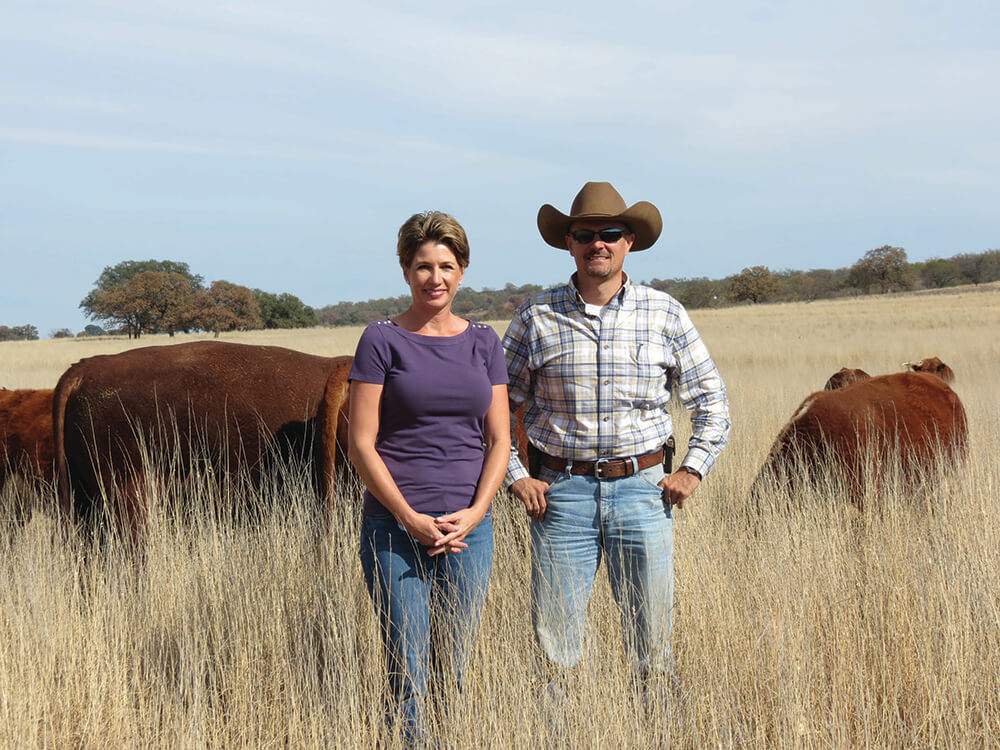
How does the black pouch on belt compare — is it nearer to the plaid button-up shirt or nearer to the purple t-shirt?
the plaid button-up shirt

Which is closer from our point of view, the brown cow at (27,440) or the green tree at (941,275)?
the brown cow at (27,440)

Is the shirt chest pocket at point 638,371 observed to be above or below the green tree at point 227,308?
below

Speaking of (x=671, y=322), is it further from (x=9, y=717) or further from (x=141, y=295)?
(x=141, y=295)

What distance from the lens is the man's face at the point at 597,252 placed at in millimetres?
3332

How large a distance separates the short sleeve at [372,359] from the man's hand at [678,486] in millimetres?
1243

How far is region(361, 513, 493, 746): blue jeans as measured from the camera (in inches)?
111

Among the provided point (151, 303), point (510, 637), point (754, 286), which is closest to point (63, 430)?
point (510, 637)

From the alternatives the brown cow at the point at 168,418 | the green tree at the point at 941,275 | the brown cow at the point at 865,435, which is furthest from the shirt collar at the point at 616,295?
the green tree at the point at 941,275

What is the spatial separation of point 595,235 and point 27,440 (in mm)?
5070

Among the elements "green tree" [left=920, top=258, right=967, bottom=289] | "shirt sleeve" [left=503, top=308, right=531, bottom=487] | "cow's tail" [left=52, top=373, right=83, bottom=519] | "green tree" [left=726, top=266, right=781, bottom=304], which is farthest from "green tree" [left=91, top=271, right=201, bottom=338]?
"green tree" [left=920, top=258, right=967, bottom=289]

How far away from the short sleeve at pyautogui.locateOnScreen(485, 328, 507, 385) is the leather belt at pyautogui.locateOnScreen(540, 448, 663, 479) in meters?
0.53

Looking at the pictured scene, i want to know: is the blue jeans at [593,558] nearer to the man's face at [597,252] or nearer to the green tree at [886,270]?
the man's face at [597,252]

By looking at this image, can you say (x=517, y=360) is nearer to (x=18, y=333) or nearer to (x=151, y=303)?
(x=151, y=303)

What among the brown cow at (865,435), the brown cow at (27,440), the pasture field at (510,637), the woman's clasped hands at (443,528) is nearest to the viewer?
the woman's clasped hands at (443,528)
